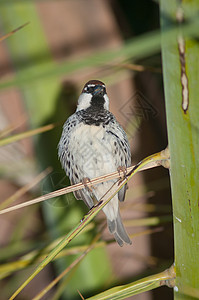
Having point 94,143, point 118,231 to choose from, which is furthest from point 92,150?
point 118,231

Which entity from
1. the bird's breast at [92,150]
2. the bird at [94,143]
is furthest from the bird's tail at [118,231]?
the bird's breast at [92,150]

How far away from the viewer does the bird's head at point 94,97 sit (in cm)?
66

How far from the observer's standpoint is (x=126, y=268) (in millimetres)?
1077

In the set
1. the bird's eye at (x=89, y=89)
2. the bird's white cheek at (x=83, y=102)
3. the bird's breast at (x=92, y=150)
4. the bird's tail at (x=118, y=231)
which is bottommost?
the bird's tail at (x=118, y=231)

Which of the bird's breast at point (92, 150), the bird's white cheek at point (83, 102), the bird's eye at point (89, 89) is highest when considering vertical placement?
the bird's eye at point (89, 89)

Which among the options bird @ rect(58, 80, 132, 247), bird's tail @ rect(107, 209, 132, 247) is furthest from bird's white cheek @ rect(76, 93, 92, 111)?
bird's tail @ rect(107, 209, 132, 247)

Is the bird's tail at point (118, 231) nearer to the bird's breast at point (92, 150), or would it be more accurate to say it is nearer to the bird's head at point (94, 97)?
the bird's breast at point (92, 150)

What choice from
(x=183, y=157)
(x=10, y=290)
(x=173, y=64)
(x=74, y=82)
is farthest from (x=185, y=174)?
Result: (x=10, y=290)

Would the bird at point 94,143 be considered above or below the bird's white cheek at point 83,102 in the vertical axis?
below

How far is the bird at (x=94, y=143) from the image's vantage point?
0.70m

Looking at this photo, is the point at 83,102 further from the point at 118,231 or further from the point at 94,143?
the point at 118,231

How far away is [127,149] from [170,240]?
0.56 meters

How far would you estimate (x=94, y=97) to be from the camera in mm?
704

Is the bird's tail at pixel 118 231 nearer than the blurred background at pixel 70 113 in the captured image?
No
